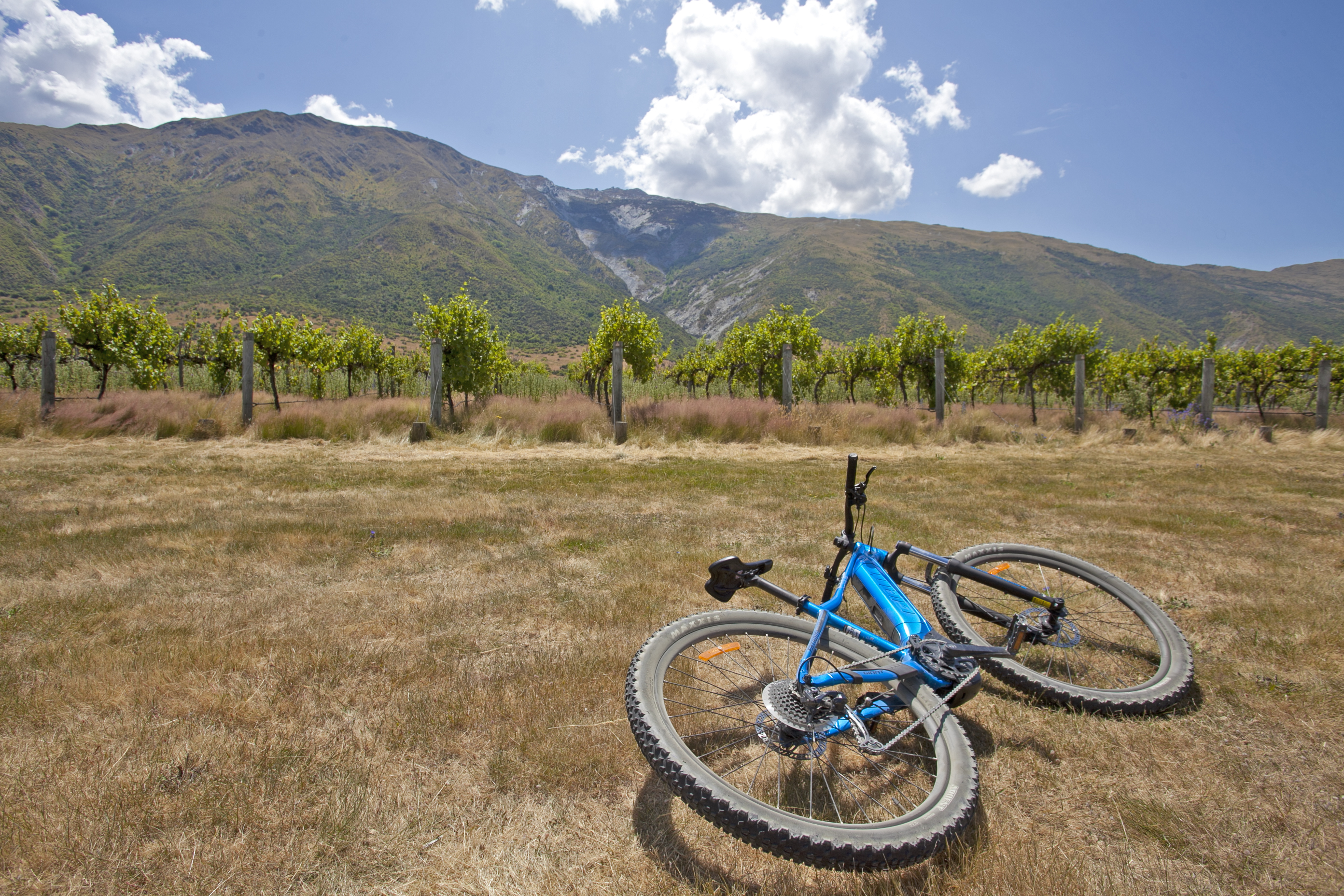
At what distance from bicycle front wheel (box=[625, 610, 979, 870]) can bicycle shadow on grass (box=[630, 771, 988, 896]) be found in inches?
4.4

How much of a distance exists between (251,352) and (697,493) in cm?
1216

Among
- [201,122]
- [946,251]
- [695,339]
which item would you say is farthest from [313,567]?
[201,122]

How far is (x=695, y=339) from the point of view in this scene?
4619 inches

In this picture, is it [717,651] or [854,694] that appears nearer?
[717,651]

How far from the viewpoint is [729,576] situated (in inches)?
Result: 80.5

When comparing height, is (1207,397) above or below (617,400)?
above

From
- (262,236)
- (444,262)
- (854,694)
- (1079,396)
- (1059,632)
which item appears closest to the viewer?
(854,694)

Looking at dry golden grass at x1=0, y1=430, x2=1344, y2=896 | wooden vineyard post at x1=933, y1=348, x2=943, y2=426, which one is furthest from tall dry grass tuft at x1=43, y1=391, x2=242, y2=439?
wooden vineyard post at x1=933, y1=348, x2=943, y2=426

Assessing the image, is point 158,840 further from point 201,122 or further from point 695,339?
point 201,122

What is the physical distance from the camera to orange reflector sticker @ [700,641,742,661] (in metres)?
1.94

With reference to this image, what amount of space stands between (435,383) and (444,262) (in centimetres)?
10342

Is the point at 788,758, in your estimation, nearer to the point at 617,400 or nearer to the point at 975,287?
the point at 617,400

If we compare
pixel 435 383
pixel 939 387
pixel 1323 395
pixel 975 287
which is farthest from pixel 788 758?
pixel 975 287

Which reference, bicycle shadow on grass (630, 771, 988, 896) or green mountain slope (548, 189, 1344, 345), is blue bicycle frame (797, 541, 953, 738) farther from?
green mountain slope (548, 189, 1344, 345)
